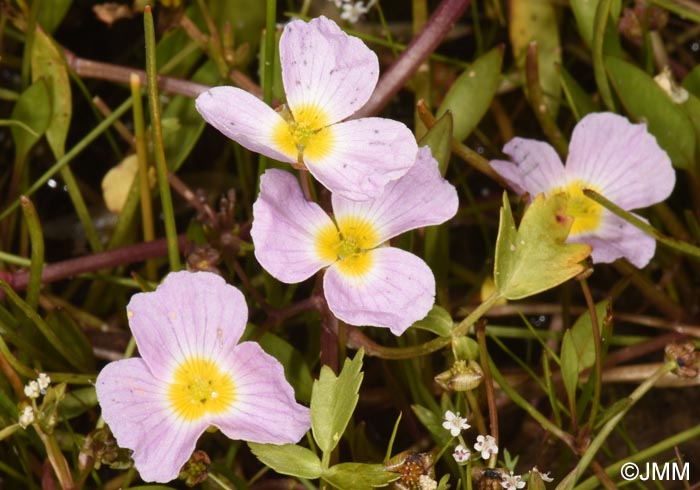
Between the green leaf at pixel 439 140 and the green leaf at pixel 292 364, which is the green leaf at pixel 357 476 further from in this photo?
the green leaf at pixel 439 140

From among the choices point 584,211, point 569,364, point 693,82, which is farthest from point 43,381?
point 693,82

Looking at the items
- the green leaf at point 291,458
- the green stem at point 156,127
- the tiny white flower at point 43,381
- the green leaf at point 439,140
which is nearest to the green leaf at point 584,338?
the green leaf at point 439,140

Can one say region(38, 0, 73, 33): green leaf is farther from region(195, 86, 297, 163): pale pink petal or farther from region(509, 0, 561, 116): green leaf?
region(509, 0, 561, 116): green leaf

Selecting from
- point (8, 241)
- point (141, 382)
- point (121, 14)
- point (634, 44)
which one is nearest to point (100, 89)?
point (121, 14)

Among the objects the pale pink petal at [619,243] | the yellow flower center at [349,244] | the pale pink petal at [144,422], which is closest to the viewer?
the pale pink petal at [144,422]

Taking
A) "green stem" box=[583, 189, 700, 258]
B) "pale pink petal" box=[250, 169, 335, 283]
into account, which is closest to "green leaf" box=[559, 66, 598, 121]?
"green stem" box=[583, 189, 700, 258]

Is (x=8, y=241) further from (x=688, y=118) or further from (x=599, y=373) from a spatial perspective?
(x=688, y=118)
